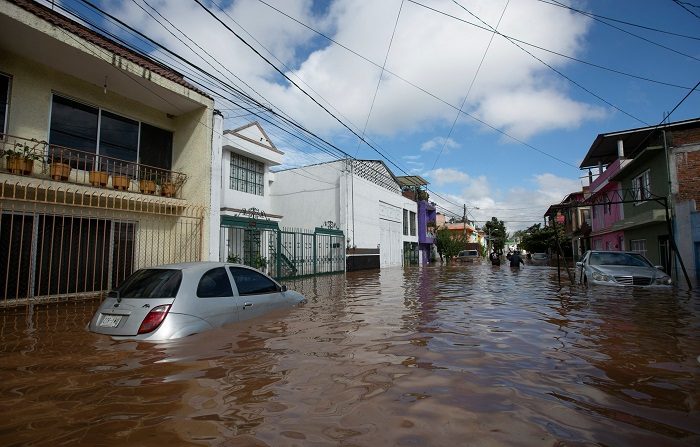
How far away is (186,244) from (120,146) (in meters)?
3.42

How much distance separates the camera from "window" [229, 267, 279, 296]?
6.43m

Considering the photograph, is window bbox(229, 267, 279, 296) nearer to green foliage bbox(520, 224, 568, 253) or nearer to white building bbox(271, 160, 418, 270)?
white building bbox(271, 160, 418, 270)

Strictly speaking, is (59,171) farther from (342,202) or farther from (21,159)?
(342,202)

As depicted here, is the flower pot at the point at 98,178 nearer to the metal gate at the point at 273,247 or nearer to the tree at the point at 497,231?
the metal gate at the point at 273,247

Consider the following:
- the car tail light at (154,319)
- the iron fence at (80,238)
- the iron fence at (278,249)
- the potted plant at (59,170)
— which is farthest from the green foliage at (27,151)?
the car tail light at (154,319)

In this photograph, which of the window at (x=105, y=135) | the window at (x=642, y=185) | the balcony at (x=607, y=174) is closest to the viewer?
the window at (x=105, y=135)

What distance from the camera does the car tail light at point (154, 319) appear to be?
16.2 feet

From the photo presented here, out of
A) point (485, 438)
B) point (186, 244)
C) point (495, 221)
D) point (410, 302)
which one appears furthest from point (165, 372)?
point (495, 221)

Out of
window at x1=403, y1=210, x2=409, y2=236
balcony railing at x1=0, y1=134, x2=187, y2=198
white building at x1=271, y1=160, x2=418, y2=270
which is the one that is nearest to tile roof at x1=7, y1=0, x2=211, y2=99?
balcony railing at x1=0, y1=134, x2=187, y2=198

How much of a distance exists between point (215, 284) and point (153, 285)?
847 mm

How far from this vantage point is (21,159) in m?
8.62

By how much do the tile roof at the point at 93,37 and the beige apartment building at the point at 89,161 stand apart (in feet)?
0.16

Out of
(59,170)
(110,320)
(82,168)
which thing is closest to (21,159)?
(59,170)

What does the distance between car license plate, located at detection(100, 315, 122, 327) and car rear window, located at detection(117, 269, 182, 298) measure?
1.01 ft
